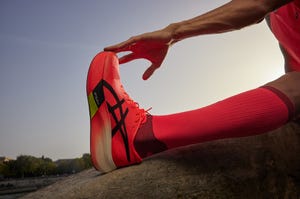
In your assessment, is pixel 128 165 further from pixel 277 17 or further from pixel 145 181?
pixel 277 17

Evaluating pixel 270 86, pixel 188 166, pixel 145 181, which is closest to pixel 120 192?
pixel 145 181

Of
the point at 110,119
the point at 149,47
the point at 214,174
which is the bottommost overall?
the point at 214,174

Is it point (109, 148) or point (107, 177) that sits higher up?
point (109, 148)

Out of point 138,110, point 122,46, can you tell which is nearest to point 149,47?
point 122,46

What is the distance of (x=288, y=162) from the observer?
7.24 ft

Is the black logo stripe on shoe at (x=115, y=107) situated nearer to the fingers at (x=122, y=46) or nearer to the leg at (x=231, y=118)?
the leg at (x=231, y=118)

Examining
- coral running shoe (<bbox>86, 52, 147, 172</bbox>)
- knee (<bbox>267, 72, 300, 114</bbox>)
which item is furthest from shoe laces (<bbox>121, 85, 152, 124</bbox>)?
knee (<bbox>267, 72, 300, 114</bbox>)

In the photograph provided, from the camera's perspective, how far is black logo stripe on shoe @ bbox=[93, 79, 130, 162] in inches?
79.7

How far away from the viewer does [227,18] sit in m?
1.86

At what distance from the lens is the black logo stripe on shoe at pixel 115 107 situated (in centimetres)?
202

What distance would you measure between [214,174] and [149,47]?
3.09 ft

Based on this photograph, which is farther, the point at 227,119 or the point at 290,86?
the point at 290,86

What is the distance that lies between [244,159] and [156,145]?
0.61m

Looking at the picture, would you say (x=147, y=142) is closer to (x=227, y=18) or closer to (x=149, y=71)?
(x=149, y=71)
